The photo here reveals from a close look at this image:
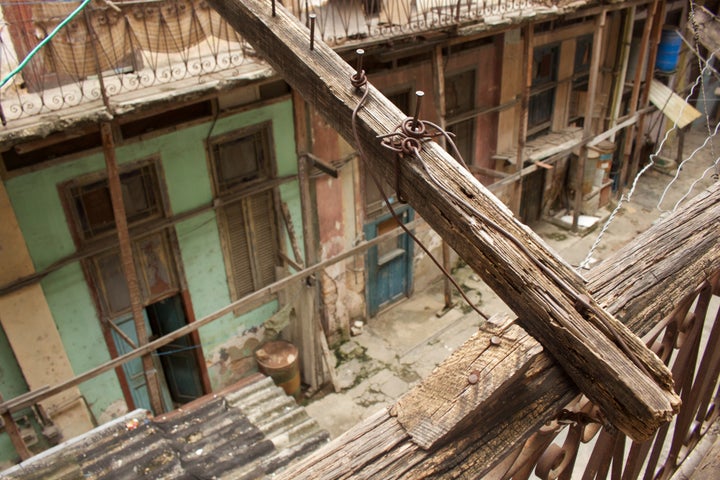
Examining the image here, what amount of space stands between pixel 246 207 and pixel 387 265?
3.13m

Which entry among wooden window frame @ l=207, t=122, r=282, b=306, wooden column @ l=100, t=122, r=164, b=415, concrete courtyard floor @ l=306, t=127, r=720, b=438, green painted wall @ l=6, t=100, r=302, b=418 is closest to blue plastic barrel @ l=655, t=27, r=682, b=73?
concrete courtyard floor @ l=306, t=127, r=720, b=438

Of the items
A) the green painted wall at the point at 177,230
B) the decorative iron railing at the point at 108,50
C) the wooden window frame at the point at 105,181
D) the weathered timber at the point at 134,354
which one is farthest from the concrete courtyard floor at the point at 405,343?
the decorative iron railing at the point at 108,50

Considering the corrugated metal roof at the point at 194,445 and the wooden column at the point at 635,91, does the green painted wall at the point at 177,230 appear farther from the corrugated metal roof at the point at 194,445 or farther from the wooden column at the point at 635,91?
the wooden column at the point at 635,91

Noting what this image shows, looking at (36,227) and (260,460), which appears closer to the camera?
(260,460)

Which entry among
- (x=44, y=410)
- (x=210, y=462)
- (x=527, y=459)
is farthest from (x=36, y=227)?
(x=527, y=459)

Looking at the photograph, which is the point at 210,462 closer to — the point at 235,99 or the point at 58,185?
the point at 58,185

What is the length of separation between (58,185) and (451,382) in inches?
225

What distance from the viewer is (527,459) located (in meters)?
1.35

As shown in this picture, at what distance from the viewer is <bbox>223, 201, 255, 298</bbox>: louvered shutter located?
290 inches

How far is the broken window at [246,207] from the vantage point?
7.12 meters

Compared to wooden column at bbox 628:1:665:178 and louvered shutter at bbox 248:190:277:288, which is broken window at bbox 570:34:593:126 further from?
louvered shutter at bbox 248:190:277:288

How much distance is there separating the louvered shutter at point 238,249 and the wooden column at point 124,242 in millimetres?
1653

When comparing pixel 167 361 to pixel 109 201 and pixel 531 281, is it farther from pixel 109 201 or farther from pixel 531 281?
pixel 531 281

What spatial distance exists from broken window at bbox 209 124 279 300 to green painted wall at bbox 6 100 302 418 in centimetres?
13
